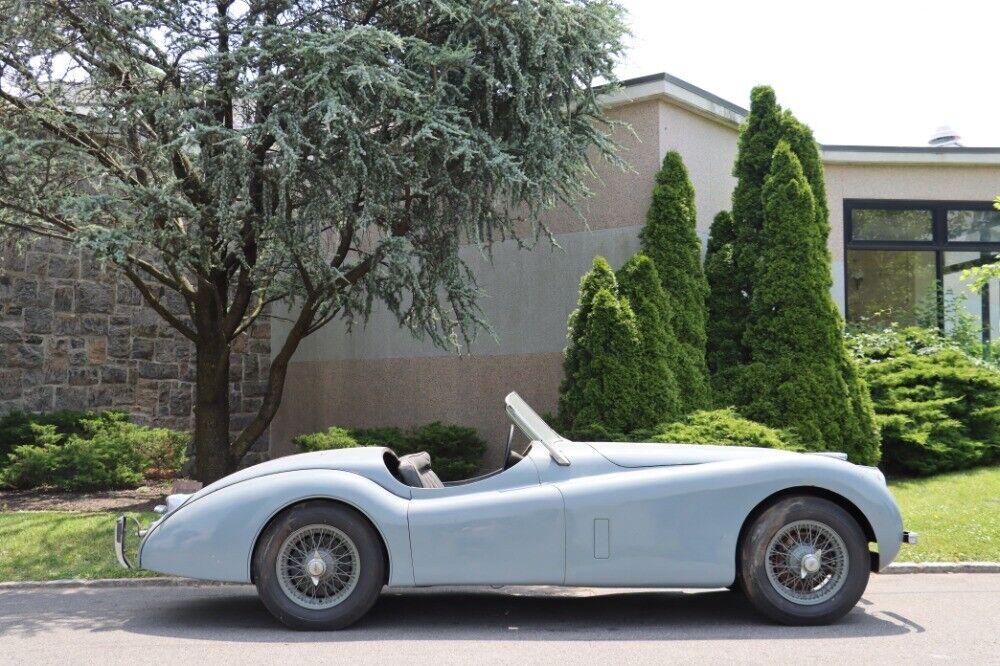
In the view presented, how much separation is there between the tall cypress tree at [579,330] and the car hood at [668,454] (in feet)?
14.6

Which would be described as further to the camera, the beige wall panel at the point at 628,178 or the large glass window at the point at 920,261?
the large glass window at the point at 920,261

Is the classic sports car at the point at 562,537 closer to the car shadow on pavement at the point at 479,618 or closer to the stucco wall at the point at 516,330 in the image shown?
the car shadow on pavement at the point at 479,618

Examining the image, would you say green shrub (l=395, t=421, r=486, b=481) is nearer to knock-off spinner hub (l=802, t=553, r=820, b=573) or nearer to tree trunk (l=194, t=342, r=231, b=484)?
tree trunk (l=194, t=342, r=231, b=484)

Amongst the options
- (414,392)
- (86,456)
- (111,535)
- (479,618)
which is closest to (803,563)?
(479,618)

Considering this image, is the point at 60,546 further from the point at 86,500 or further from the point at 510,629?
the point at 510,629

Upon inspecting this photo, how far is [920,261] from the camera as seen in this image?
585 inches

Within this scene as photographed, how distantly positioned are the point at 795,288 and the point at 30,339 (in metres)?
9.96

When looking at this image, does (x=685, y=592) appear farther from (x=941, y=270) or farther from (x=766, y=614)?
(x=941, y=270)

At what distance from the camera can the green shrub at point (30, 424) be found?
41.3 ft

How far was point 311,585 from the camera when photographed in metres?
5.82

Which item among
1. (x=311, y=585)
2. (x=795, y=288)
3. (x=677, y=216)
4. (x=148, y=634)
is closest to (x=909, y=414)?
(x=795, y=288)

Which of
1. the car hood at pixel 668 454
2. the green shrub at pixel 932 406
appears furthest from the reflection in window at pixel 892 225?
the car hood at pixel 668 454

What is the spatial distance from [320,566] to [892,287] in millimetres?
11480

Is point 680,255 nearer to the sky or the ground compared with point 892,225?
nearer to the ground
